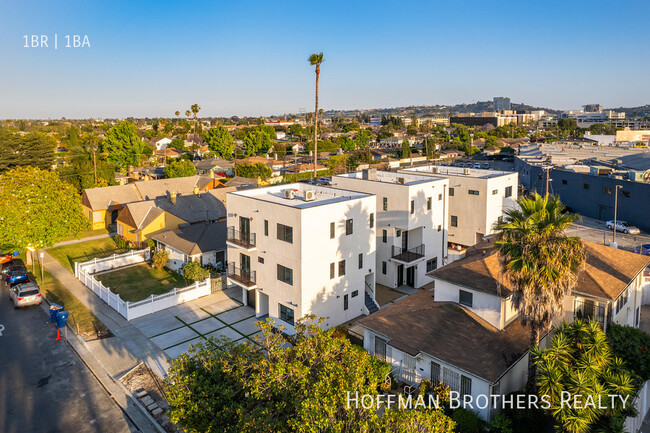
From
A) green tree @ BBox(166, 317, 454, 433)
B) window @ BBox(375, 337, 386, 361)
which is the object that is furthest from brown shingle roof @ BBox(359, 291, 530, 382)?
green tree @ BBox(166, 317, 454, 433)

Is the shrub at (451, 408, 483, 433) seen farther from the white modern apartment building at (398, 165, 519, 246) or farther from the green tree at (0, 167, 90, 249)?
the green tree at (0, 167, 90, 249)

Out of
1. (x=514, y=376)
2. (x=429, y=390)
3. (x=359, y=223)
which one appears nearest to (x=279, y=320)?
(x=359, y=223)

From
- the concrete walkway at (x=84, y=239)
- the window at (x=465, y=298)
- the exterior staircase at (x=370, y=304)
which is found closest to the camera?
the window at (x=465, y=298)

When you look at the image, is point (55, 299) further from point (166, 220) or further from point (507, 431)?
point (507, 431)

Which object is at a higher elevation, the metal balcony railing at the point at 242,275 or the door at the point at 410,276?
the metal balcony railing at the point at 242,275

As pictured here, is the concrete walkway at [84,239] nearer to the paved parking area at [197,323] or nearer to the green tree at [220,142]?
the paved parking area at [197,323]

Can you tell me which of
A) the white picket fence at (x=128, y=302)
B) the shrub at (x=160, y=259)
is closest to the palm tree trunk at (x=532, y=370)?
the white picket fence at (x=128, y=302)

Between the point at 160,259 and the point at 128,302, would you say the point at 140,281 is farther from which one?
the point at 128,302
